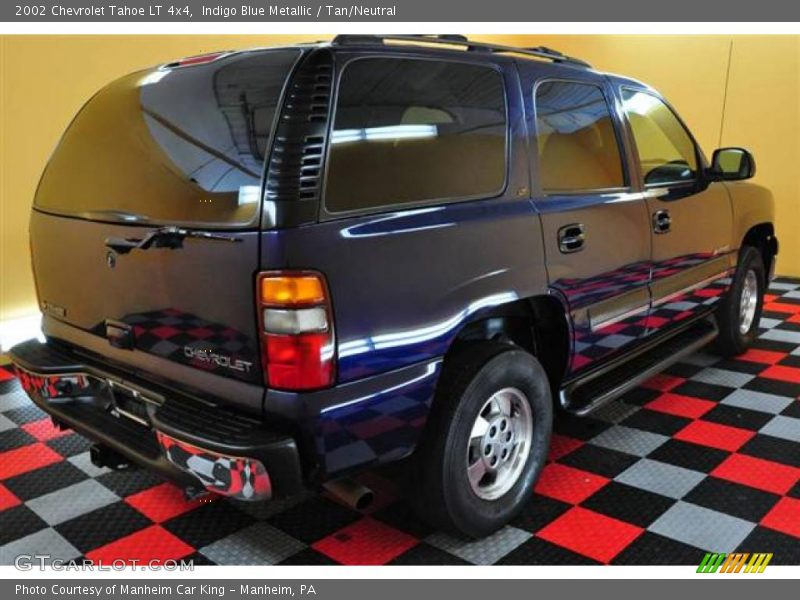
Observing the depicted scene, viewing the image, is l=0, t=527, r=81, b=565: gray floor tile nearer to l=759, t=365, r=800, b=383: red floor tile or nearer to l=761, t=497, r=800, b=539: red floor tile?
l=761, t=497, r=800, b=539: red floor tile

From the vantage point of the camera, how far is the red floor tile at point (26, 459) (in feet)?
9.16

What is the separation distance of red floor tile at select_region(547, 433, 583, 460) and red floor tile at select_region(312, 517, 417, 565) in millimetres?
864

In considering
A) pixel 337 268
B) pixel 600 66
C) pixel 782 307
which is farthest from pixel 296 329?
pixel 600 66

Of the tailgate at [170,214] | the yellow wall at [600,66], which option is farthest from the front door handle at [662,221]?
the yellow wall at [600,66]

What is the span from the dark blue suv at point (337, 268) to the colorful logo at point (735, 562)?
0.62 metres

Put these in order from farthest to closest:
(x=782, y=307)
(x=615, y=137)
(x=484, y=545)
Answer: (x=782, y=307), (x=615, y=137), (x=484, y=545)

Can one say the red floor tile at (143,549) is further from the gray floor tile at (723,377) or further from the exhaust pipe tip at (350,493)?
the gray floor tile at (723,377)

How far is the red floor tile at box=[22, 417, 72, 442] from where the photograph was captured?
3113mm

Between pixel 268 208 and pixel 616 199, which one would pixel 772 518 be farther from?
pixel 268 208

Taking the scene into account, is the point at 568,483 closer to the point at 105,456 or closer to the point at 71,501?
the point at 105,456

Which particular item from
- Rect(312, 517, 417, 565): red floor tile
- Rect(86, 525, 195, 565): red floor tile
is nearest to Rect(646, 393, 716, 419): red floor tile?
Rect(312, 517, 417, 565): red floor tile

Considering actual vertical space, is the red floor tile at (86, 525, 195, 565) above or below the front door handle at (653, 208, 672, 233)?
below

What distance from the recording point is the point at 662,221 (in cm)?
299

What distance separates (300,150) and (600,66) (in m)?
6.36
